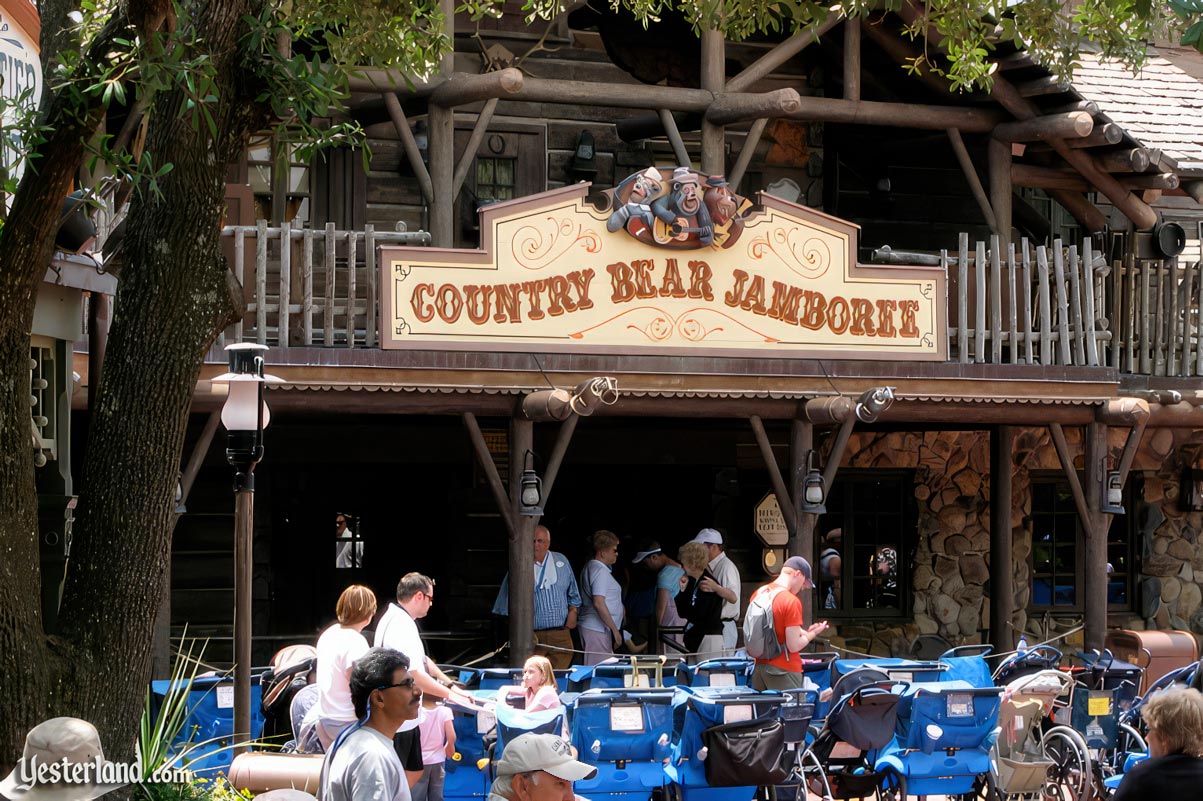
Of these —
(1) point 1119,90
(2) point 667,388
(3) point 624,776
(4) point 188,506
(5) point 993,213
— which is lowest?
(3) point 624,776

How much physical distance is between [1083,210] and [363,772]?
38.2 feet

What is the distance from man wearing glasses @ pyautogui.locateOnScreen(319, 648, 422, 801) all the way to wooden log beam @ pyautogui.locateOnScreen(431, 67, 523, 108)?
7.37 m

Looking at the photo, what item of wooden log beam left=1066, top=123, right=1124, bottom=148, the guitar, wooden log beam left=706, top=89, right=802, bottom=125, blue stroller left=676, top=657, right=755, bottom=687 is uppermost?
wooden log beam left=706, top=89, right=802, bottom=125

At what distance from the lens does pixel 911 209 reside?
16906mm

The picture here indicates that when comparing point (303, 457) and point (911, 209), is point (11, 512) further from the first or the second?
point (911, 209)

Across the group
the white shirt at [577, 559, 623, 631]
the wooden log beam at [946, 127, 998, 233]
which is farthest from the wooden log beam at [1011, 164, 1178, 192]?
the white shirt at [577, 559, 623, 631]

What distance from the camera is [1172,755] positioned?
5137mm

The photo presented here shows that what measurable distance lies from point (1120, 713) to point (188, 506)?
8.45 m

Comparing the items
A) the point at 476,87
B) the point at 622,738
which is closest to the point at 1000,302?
the point at 476,87

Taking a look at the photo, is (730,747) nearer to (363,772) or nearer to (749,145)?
(363,772)

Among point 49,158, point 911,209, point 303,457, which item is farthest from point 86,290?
point 911,209

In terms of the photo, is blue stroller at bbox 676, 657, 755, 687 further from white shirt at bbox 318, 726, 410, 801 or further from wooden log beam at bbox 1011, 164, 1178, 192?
wooden log beam at bbox 1011, 164, 1178, 192

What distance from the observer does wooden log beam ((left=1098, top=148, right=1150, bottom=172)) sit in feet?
44.4

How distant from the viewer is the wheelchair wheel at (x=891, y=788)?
29.9ft
